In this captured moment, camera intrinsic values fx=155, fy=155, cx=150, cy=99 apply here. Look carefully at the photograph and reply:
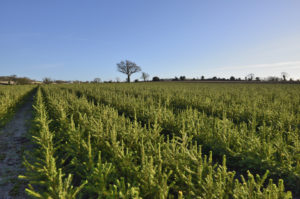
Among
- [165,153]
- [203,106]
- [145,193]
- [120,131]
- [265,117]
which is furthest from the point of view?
[203,106]

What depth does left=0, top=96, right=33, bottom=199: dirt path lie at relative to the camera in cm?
361

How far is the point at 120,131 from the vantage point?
15.3 ft

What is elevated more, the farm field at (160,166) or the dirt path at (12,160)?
the farm field at (160,166)

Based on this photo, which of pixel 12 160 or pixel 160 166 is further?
pixel 12 160

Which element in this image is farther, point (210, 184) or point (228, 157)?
point (228, 157)

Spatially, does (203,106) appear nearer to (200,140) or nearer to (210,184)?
(200,140)

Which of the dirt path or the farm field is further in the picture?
the dirt path

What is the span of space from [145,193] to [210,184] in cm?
102

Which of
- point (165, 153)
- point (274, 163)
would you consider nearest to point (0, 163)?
point (165, 153)

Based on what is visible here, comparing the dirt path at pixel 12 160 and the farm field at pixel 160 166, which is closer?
the farm field at pixel 160 166

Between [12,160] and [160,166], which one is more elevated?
[160,166]

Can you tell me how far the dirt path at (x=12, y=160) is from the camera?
3609 millimetres

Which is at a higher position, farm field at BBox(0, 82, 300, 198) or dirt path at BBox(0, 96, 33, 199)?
farm field at BBox(0, 82, 300, 198)

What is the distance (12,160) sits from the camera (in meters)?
5.00
